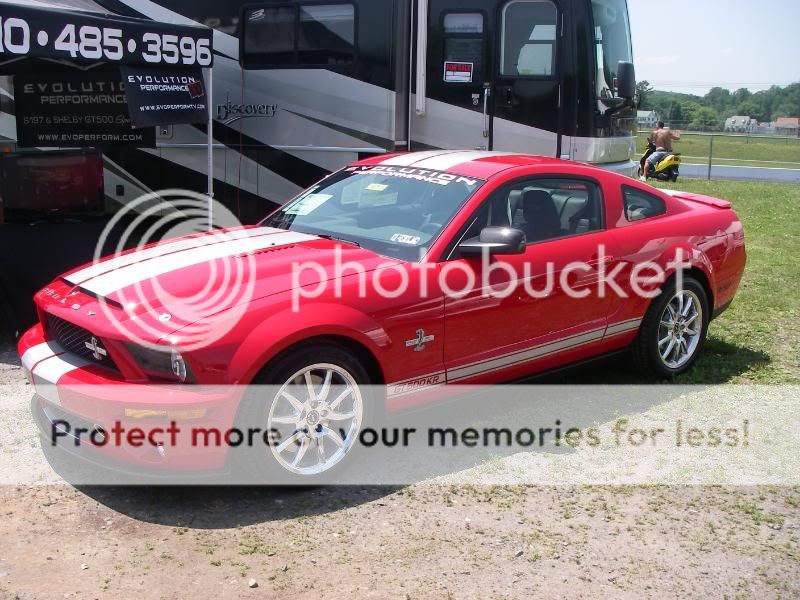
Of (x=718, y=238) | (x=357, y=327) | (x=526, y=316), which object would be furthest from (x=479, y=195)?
(x=718, y=238)

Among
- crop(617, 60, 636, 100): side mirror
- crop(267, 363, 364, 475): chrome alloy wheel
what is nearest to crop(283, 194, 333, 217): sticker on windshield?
crop(267, 363, 364, 475): chrome alloy wheel

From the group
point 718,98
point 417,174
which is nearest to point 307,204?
point 417,174

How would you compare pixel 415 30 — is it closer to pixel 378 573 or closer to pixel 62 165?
pixel 62 165

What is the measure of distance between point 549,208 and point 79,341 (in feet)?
9.22

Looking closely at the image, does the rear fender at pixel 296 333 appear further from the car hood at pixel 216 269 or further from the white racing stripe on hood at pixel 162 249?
the white racing stripe on hood at pixel 162 249

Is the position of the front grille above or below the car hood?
below

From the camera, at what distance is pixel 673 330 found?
6.01 m

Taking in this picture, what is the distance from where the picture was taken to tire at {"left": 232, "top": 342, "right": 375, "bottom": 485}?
4000 millimetres

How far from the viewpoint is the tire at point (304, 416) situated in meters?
4.00

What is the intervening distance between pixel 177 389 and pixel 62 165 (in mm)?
5745

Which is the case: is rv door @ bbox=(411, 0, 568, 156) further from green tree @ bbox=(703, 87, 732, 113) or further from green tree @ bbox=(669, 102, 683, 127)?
green tree @ bbox=(703, 87, 732, 113)

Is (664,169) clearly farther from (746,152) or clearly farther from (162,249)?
(162,249)

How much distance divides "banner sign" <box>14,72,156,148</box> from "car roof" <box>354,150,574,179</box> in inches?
200

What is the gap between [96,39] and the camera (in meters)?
6.96
